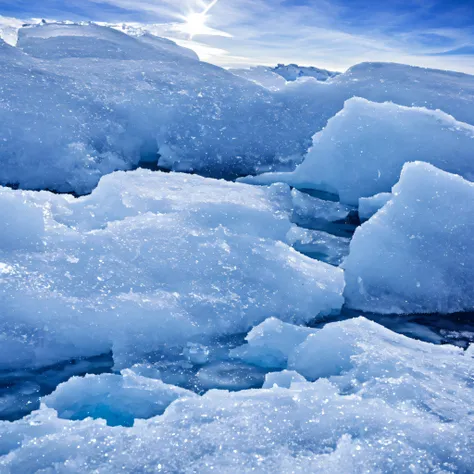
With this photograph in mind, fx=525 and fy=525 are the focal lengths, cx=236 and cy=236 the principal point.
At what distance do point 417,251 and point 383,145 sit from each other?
226 centimetres

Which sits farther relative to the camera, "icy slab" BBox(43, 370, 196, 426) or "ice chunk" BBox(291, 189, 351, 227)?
"ice chunk" BBox(291, 189, 351, 227)

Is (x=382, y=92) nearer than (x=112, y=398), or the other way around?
(x=112, y=398)

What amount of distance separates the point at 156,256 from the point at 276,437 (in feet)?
5.54

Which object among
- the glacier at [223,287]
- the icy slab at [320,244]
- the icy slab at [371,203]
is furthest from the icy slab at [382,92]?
the icy slab at [320,244]

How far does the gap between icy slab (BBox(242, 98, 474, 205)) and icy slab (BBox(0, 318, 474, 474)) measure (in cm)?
362

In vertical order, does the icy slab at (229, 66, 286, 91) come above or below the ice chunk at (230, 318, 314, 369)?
above

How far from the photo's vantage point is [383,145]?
580 cm

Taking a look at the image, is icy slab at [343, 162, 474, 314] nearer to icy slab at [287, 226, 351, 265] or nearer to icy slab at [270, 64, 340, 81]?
icy slab at [287, 226, 351, 265]

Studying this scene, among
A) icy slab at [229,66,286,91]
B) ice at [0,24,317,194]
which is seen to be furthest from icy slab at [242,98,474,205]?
icy slab at [229,66,286,91]

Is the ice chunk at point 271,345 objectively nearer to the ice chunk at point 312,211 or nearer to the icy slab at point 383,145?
the ice chunk at point 312,211

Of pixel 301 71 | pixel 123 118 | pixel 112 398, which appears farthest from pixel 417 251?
pixel 301 71

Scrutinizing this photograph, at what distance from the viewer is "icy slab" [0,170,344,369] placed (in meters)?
2.84

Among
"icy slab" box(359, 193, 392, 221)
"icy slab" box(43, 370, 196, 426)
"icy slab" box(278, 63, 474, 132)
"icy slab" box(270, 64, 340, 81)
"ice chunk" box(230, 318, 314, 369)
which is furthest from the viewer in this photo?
"icy slab" box(270, 64, 340, 81)

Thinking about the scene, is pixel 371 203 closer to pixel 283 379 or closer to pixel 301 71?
pixel 283 379
